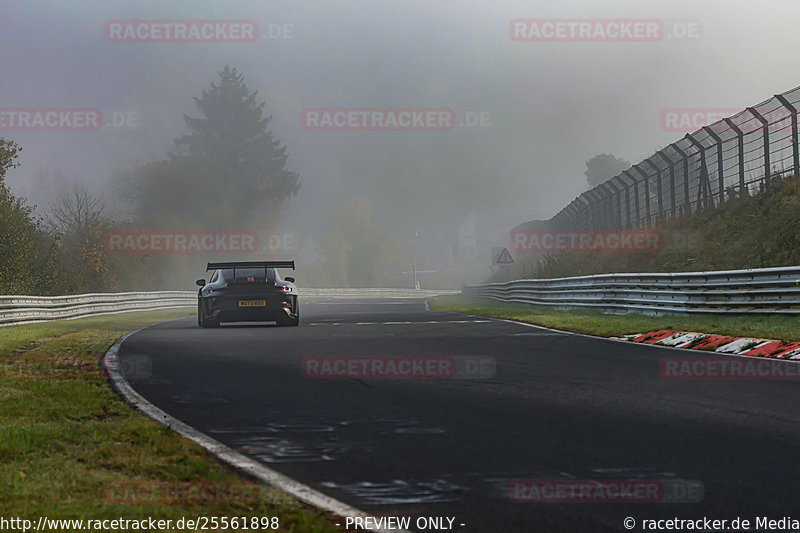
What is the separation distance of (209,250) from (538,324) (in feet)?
196

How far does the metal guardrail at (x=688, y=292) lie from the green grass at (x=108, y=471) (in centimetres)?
1102

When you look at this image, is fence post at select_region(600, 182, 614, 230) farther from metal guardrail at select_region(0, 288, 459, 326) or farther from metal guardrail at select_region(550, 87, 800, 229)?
metal guardrail at select_region(0, 288, 459, 326)

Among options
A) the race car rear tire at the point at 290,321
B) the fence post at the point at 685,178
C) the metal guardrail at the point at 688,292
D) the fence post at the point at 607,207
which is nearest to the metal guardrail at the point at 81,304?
the race car rear tire at the point at 290,321

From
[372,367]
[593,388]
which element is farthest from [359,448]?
[372,367]

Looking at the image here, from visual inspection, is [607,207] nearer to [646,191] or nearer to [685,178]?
[646,191]

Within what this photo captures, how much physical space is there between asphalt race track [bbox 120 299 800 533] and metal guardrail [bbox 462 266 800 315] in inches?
171

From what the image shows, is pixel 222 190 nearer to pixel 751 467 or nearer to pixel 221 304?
pixel 221 304

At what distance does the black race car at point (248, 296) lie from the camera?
18.0 m

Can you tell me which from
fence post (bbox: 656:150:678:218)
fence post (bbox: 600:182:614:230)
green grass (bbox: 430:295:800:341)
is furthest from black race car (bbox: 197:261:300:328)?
fence post (bbox: 600:182:614:230)

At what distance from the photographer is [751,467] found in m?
4.50

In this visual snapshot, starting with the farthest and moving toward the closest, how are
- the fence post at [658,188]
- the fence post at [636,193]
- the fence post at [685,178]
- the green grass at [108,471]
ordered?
the fence post at [636,193] → the fence post at [658,188] → the fence post at [685,178] → the green grass at [108,471]

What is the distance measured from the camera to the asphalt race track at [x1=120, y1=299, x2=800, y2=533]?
3.86 m

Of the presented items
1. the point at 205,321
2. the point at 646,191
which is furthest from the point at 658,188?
the point at 205,321

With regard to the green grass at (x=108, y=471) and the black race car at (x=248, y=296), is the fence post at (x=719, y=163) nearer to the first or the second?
the black race car at (x=248, y=296)
